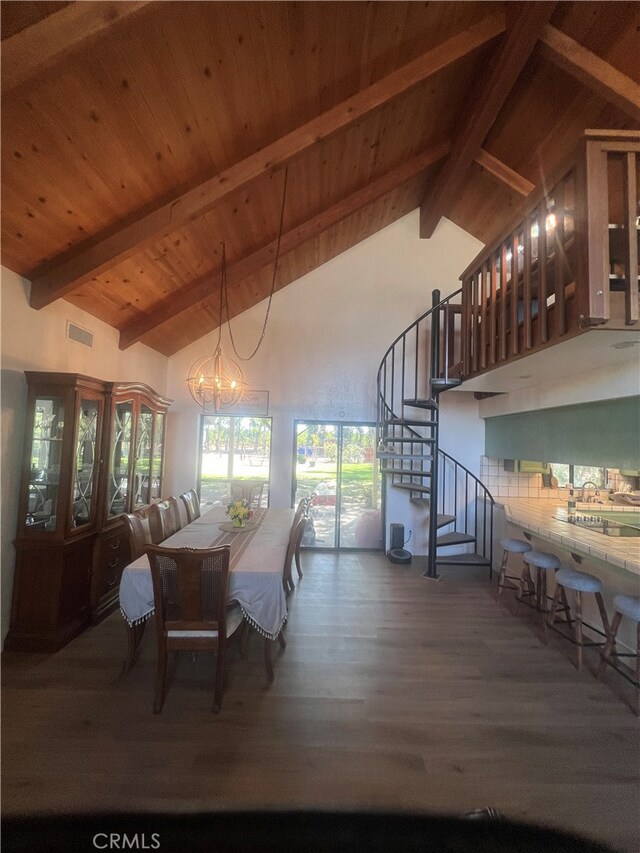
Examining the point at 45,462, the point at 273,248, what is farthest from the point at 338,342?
the point at 45,462

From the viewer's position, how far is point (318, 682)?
2293 mm

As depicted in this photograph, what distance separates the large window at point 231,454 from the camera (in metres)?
5.11

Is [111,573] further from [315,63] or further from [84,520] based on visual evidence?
[315,63]

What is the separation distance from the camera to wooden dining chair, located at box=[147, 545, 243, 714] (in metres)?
1.97

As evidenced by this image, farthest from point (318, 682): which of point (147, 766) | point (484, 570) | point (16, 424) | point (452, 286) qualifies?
point (452, 286)

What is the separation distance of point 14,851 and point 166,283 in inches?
149

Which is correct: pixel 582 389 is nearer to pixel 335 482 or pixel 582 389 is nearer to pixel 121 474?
pixel 335 482

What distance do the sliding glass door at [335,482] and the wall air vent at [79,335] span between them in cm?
272

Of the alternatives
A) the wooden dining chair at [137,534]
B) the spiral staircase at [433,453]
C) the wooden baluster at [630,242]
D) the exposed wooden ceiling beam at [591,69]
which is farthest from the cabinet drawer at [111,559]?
the exposed wooden ceiling beam at [591,69]

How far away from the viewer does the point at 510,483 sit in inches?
193

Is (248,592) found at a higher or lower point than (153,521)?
lower

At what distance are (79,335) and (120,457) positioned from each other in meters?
1.19

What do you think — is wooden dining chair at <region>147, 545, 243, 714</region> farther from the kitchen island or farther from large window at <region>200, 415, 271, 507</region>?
large window at <region>200, 415, 271, 507</region>

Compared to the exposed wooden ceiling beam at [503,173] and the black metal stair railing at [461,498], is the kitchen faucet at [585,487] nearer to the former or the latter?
the black metal stair railing at [461,498]
